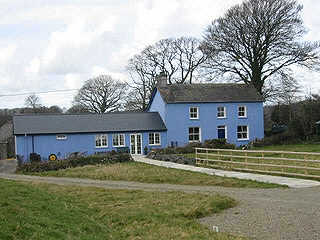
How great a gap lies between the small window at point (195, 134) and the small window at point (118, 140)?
6.92 metres

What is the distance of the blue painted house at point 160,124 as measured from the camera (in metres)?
36.8

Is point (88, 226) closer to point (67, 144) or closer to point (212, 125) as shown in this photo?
point (67, 144)

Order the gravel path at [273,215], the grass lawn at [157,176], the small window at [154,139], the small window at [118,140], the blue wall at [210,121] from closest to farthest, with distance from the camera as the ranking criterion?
1. the gravel path at [273,215]
2. the grass lawn at [157,176]
3. the small window at [118,140]
4. the small window at [154,139]
5. the blue wall at [210,121]

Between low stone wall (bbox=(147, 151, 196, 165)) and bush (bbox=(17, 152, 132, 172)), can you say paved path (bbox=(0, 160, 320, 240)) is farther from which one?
bush (bbox=(17, 152, 132, 172))

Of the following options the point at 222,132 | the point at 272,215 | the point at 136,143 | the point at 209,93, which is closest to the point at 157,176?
the point at 272,215

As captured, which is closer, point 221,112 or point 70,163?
point 70,163

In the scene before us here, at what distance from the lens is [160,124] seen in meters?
41.1

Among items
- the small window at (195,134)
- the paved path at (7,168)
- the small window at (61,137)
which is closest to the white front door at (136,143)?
the small window at (195,134)

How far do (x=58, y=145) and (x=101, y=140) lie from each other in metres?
3.66

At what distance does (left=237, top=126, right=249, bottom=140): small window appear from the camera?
1736 inches

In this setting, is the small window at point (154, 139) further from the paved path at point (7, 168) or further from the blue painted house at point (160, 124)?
the paved path at point (7, 168)

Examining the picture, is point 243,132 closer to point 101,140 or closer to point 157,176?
point 101,140

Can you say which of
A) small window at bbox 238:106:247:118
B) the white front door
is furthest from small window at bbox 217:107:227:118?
the white front door

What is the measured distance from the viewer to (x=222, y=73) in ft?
154
